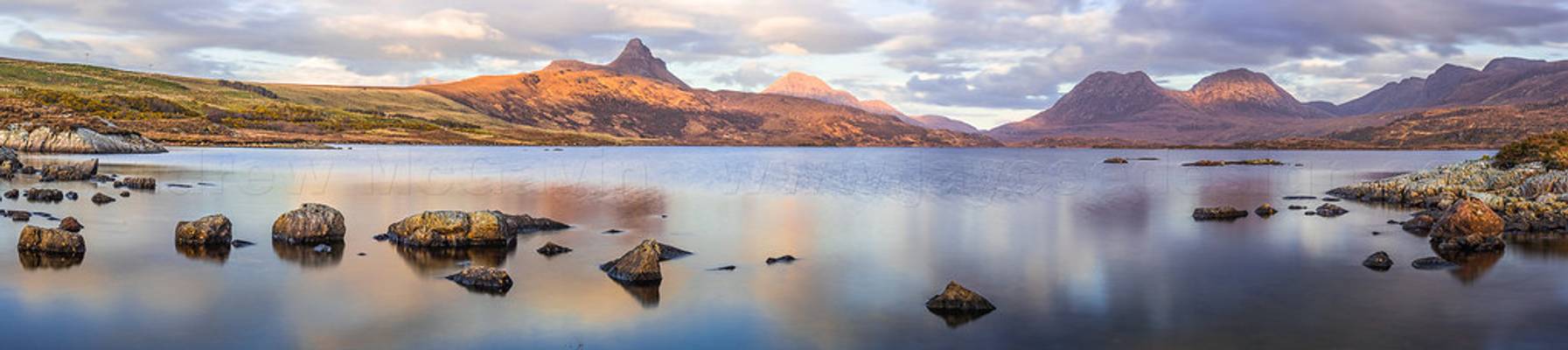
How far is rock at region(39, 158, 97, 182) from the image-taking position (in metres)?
53.8

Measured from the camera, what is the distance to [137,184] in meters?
51.5

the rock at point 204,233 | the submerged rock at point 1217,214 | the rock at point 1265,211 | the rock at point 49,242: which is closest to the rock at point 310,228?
the rock at point 204,233

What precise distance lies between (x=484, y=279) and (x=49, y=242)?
43.5 ft

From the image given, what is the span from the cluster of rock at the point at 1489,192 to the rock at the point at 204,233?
40878mm

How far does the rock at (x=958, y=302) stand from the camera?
20.1 m

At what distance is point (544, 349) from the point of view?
16.8 m

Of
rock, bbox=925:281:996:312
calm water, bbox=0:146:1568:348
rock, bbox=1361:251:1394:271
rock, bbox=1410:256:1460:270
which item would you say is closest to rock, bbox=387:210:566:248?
calm water, bbox=0:146:1568:348

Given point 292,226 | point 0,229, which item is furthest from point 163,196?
point 292,226

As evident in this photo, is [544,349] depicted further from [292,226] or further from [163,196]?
[163,196]

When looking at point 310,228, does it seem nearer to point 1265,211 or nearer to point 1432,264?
point 1432,264

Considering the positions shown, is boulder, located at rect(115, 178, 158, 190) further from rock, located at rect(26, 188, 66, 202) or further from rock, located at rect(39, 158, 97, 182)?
rock, located at rect(26, 188, 66, 202)

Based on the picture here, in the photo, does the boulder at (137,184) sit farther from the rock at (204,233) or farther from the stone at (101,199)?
the rock at (204,233)

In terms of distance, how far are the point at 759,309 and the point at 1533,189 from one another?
41.1 metres

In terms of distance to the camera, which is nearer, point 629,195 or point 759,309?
point 759,309
